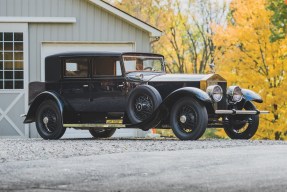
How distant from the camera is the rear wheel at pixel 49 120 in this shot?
51.4 ft

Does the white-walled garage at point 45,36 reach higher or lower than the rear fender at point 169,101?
higher

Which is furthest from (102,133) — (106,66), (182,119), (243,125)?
(182,119)

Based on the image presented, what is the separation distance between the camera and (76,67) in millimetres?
15844

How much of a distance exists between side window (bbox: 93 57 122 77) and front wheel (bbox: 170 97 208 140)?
5.35ft

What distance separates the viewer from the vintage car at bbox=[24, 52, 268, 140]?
14312mm

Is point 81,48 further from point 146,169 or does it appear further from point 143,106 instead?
point 146,169

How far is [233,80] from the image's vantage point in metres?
29.0

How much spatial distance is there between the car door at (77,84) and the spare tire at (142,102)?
1214mm

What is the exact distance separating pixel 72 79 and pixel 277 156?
21.4ft

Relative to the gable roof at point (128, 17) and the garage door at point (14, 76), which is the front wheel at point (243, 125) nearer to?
the gable roof at point (128, 17)

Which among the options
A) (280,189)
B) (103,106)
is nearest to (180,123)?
(103,106)

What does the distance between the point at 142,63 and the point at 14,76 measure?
594 centimetres

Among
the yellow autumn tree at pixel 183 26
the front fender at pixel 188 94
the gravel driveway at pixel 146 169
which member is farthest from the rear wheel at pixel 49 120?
the yellow autumn tree at pixel 183 26

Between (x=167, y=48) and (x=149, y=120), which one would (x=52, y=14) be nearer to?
(x=149, y=120)
